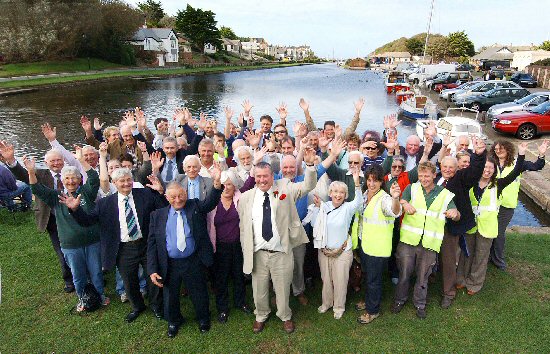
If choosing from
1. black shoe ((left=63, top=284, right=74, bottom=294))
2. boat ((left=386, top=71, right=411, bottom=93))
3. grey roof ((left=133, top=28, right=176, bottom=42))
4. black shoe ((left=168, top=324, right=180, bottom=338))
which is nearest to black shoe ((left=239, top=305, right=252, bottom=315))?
black shoe ((left=168, top=324, right=180, bottom=338))

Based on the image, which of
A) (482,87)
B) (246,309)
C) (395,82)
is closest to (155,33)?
(395,82)

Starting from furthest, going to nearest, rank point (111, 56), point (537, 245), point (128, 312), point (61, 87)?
point (111, 56) < point (61, 87) < point (537, 245) < point (128, 312)

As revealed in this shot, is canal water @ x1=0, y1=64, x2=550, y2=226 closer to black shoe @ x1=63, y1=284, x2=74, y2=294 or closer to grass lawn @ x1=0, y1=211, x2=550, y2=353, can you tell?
black shoe @ x1=63, y1=284, x2=74, y2=294

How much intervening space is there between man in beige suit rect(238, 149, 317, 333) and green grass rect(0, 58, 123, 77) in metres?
54.4

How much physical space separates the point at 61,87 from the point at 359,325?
1881 inches

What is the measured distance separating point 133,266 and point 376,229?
3173 millimetres

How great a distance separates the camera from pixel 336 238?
4.55m

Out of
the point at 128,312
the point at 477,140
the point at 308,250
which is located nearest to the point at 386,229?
the point at 308,250

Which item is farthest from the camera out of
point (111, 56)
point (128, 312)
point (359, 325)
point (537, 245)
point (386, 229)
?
point (111, 56)

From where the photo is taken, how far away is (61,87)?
1673 inches

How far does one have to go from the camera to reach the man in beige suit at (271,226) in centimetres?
430

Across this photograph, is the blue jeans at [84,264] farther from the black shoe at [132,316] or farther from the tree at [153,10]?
the tree at [153,10]

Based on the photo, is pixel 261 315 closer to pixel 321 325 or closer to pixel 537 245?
pixel 321 325

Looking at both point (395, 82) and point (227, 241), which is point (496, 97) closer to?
point (395, 82)
